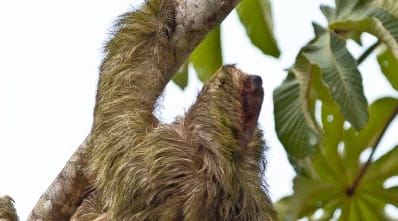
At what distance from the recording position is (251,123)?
19.7ft

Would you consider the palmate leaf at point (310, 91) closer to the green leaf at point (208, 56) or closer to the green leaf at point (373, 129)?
the green leaf at point (373, 129)

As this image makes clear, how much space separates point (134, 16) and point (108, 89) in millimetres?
467

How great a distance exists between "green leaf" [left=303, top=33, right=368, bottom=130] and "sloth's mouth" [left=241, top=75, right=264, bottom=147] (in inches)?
25.2

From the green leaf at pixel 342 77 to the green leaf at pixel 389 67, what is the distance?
3.98 feet

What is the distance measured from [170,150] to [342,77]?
1.13 meters

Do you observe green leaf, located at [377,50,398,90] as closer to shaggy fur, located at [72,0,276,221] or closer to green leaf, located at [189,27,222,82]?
green leaf, located at [189,27,222,82]

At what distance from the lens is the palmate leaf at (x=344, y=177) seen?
764 cm

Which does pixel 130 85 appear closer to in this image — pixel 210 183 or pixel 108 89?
pixel 108 89

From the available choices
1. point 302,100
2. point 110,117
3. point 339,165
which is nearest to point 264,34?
point 339,165

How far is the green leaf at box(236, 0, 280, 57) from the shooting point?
8328 mm

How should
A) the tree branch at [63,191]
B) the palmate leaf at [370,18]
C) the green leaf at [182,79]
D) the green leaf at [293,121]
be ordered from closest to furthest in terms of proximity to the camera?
the tree branch at [63,191] → the palmate leaf at [370,18] → the green leaf at [293,121] → the green leaf at [182,79]

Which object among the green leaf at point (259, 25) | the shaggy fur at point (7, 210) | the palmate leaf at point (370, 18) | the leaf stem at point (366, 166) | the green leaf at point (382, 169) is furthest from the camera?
the green leaf at point (259, 25)

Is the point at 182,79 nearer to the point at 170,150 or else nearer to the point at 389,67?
the point at 389,67

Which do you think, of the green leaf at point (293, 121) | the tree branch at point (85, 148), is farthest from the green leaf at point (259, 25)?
the tree branch at point (85, 148)
